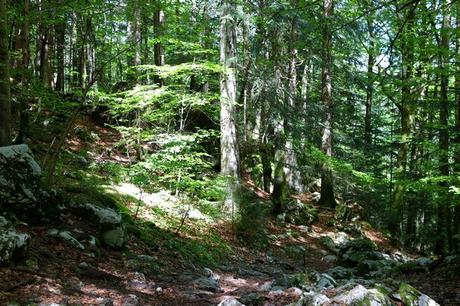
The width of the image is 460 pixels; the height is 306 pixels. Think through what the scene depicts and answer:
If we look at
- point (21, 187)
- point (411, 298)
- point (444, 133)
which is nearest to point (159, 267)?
point (21, 187)

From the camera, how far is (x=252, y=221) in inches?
460

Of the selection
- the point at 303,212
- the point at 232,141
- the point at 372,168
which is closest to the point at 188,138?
the point at 232,141

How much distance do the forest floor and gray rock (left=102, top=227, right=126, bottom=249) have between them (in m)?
0.15

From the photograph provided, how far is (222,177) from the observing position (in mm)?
10820

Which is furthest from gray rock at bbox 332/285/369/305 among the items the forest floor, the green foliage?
the green foliage

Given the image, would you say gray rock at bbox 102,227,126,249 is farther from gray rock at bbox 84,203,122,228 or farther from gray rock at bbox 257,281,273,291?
gray rock at bbox 257,281,273,291

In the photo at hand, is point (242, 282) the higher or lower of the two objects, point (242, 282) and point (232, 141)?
the lower

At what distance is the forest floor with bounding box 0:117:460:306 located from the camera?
4.78 meters

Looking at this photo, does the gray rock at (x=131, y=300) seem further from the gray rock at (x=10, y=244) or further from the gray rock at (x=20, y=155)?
the gray rock at (x=20, y=155)

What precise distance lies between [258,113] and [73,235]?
13.7m

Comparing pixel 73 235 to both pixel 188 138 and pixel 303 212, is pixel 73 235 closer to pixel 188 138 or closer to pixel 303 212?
pixel 188 138

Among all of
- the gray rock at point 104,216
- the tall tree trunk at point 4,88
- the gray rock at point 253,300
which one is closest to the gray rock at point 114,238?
the gray rock at point 104,216

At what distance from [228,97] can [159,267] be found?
5.83m

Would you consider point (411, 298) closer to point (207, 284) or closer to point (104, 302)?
point (207, 284)
